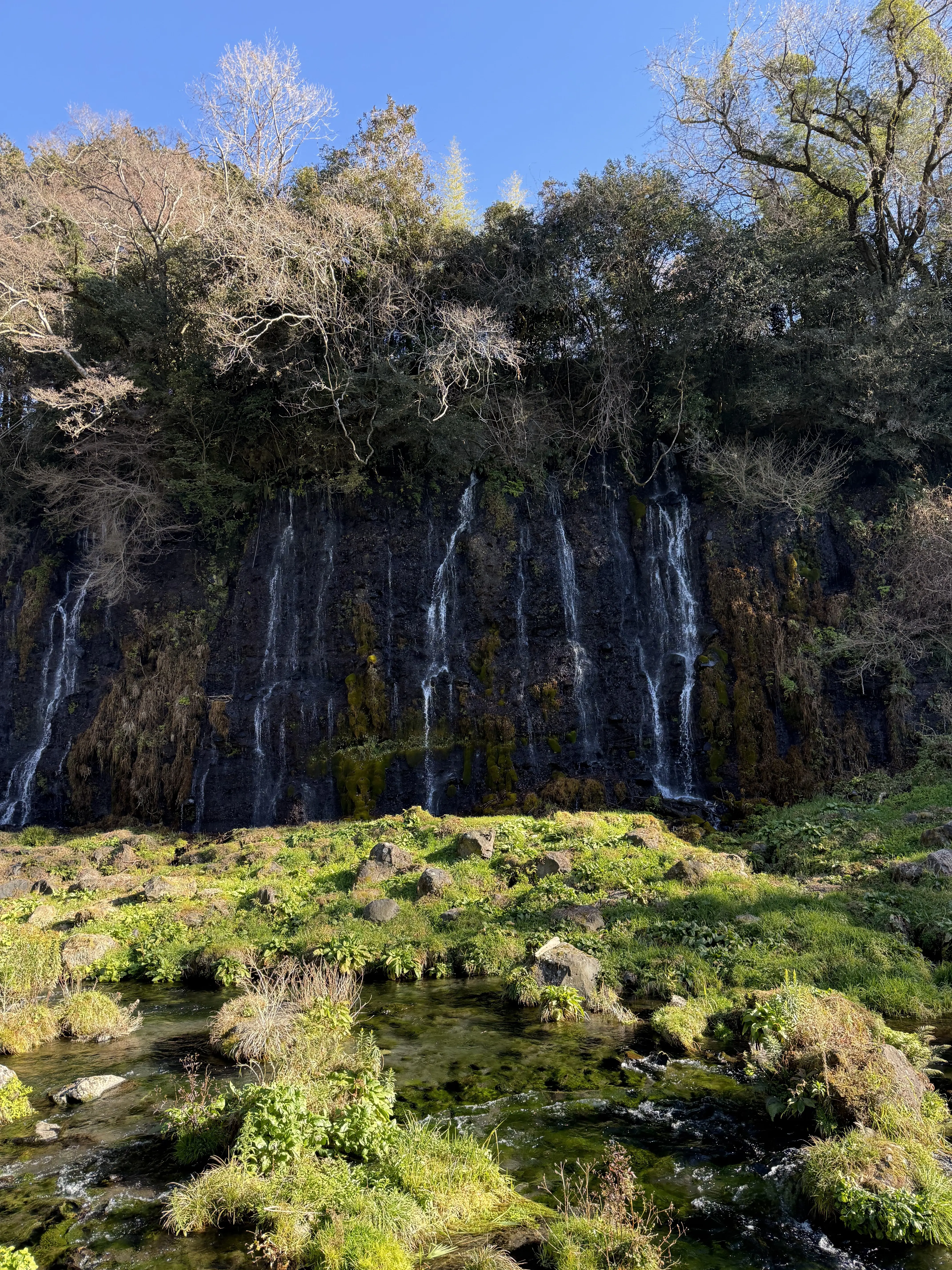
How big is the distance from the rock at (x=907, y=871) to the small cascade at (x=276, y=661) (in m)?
15.2

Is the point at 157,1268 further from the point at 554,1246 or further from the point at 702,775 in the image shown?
the point at 702,775

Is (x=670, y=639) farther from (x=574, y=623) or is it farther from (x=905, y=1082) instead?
(x=905, y=1082)

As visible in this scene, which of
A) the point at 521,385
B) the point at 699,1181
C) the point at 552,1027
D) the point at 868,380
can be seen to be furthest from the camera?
the point at 521,385

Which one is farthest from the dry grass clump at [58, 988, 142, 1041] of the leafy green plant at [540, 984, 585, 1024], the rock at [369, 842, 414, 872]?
the rock at [369, 842, 414, 872]

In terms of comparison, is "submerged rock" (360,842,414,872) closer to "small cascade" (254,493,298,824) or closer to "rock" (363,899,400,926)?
"rock" (363,899,400,926)

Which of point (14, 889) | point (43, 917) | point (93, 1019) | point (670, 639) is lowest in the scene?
point (93, 1019)

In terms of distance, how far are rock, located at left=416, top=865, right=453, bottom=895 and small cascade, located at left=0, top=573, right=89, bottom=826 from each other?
54.2ft

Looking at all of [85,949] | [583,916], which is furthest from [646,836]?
[85,949]

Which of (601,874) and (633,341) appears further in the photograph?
(633,341)

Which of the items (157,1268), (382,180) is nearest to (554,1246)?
(157,1268)

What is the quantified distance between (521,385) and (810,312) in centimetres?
872

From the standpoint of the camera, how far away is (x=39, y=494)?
27516mm

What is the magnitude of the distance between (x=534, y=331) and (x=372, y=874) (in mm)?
18442

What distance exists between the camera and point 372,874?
43.3 feet
